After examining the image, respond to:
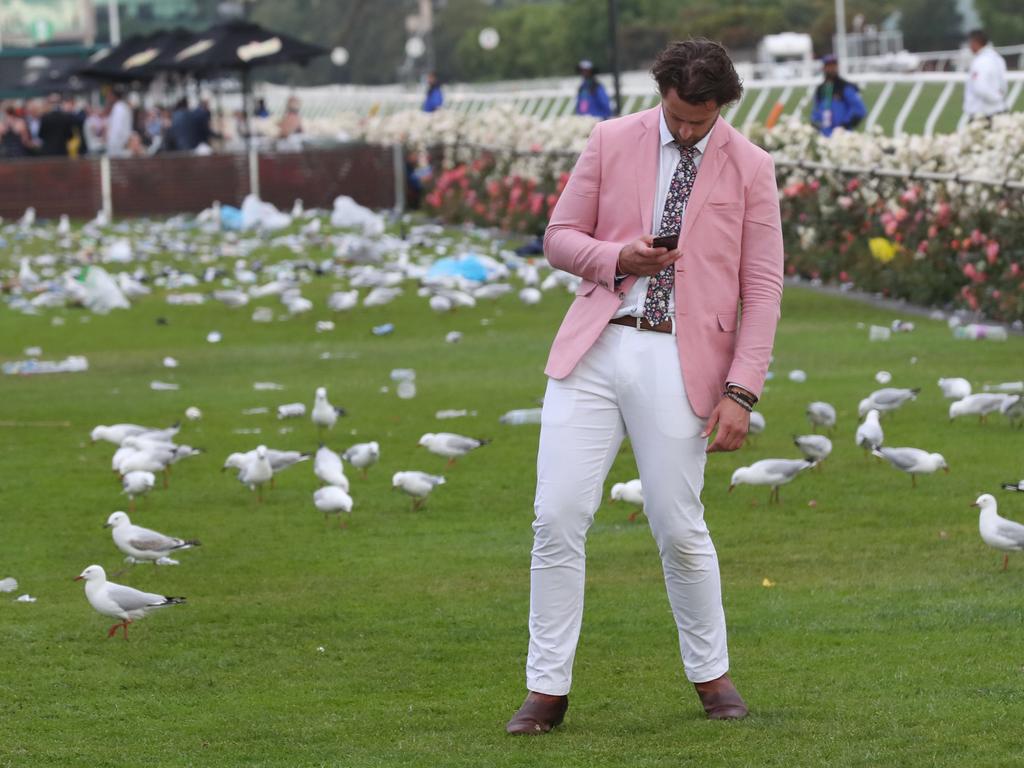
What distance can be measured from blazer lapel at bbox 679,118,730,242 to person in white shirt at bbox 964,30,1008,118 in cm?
1875

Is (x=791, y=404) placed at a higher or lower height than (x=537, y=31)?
higher

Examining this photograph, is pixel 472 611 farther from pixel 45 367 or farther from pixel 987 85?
pixel 987 85

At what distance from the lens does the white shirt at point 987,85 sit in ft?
79.2

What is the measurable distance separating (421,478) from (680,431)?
478cm

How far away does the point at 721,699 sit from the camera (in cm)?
624

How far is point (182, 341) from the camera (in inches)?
774

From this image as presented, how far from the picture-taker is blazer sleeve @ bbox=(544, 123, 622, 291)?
589 centimetres

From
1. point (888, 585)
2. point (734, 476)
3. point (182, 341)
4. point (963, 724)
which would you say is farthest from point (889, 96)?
point (963, 724)

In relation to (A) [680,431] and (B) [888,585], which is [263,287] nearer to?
(B) [888,585]

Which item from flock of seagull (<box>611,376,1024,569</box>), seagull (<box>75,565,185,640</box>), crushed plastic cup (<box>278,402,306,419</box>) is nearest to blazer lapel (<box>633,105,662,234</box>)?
flock of seagull (<box>611,376,1024,569</box>)

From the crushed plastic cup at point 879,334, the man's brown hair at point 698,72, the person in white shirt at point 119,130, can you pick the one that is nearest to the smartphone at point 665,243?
the man's brown hair at point 698,72

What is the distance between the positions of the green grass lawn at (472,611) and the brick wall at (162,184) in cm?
2345

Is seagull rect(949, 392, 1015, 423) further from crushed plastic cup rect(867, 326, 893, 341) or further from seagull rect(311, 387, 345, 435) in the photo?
crushed plastic cup rect(867, 326, 893, 341)

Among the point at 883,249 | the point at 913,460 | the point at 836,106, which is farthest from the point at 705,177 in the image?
the point at 836,106
